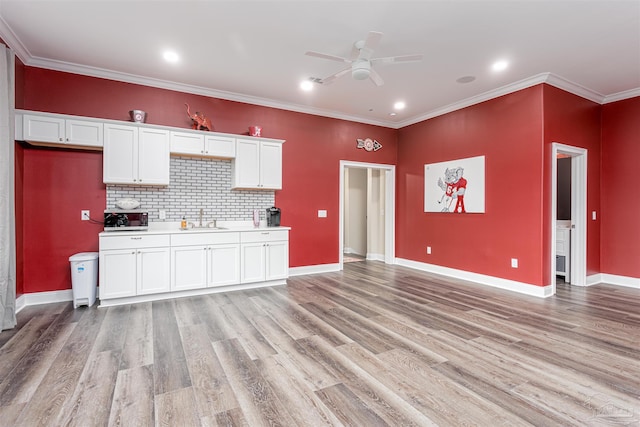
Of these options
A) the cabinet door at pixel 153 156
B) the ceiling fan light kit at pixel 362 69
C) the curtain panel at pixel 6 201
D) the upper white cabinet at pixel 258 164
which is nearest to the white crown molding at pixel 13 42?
the curtain panel at pixel 6 201

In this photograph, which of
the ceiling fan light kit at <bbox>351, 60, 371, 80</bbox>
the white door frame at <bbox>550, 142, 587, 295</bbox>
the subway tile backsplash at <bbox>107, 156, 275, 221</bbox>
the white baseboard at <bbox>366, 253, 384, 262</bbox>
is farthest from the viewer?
the white baseboard at <bbox>366, 253, 384, 262</bbox>

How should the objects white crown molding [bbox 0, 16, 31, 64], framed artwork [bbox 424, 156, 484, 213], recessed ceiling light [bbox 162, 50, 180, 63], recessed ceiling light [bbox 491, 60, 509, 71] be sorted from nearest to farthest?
white crown molding [bbox 0, 16, 31, 64]
recessed ceiling light [bbox 162, 50, 180, 63]
recessed ceiling light [bbox 491, 60, 509, 71]
framed artwork [bbox 424, 156, 484, 213]

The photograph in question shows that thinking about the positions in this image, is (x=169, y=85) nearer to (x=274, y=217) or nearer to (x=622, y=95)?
(x=274, y=217)

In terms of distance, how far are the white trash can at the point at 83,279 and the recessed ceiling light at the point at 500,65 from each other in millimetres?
5407

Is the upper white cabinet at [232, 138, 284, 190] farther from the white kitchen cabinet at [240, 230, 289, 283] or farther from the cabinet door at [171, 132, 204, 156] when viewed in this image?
the white kitchen cabinet at [240, 230, 289, 283]

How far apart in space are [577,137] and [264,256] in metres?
4.99

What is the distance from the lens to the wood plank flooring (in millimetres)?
1823

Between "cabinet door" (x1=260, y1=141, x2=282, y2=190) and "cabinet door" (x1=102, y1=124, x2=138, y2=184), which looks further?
"cabinet door" (x1=260, y1=141, x2=282, y2=190)

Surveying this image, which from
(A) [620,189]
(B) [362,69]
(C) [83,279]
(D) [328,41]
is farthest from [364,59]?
(A) [620,189]

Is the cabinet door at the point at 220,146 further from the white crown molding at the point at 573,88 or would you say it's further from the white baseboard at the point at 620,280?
the white baseboard at the point at 620,280

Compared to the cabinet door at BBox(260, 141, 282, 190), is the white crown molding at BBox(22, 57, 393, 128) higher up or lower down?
higher up

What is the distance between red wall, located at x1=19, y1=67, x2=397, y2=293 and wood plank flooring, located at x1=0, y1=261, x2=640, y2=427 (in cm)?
78

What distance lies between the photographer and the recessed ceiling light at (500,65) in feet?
12.4

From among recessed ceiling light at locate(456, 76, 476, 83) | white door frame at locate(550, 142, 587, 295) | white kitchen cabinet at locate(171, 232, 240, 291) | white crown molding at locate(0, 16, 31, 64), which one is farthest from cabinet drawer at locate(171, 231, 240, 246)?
white door frame at locate(550, 142, 587, 295)
